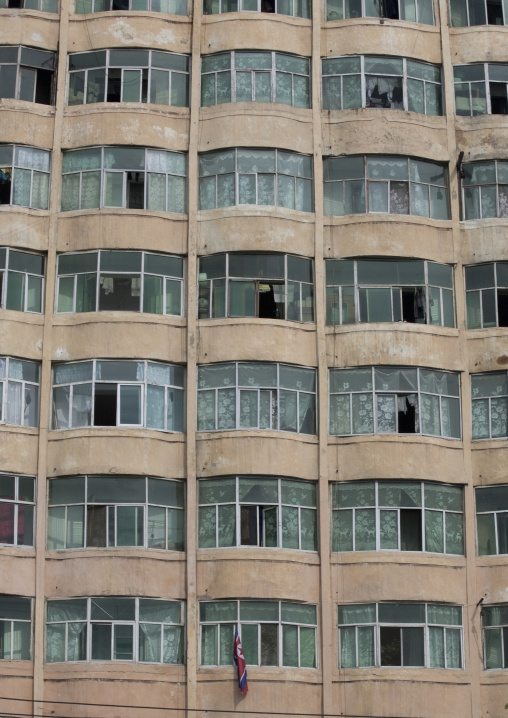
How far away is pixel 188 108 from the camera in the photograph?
4200 cm

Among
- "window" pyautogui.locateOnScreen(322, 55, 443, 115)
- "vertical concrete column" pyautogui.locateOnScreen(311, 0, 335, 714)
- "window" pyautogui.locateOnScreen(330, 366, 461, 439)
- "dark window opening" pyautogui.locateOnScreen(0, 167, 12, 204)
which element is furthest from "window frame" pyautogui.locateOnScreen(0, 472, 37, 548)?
"window" pyautogui.locateOnScreen(322, 55, 443, 115)

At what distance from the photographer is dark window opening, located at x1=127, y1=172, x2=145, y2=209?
41094 millimetres

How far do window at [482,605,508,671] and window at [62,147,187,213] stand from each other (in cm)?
1335

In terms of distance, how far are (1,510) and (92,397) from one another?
366 cm

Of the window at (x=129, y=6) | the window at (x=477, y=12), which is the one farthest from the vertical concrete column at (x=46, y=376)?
the window at (x=477, y=12)


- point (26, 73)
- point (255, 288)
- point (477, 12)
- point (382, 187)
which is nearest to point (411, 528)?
point (255, 288)

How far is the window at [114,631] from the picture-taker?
37562 millimetres

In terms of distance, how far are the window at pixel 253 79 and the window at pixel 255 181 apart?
166 cm

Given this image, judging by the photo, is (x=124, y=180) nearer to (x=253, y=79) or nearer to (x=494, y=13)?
(x=253, y=79)

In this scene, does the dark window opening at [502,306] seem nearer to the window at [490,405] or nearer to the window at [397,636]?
the window at [490,405]

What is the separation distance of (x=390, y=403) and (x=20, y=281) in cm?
1020

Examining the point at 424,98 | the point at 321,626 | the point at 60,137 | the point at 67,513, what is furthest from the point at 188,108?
the point at 321,626

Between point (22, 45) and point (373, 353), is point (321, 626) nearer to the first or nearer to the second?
point (373, 353)

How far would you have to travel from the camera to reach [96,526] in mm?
38469
